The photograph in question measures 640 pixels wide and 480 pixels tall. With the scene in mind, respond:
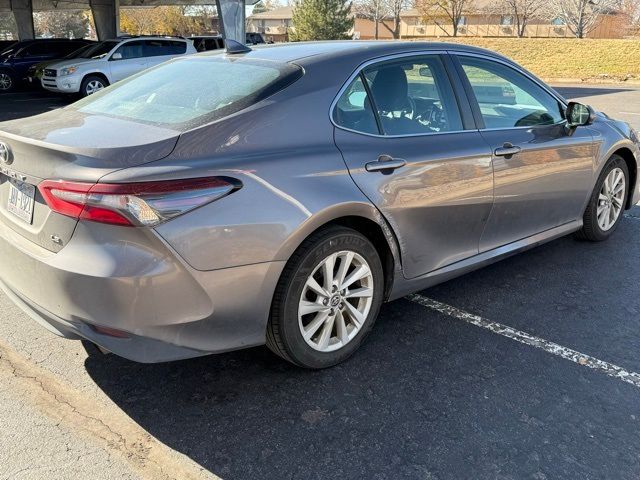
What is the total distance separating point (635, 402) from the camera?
2801 mm

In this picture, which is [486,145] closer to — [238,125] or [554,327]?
[554,327]

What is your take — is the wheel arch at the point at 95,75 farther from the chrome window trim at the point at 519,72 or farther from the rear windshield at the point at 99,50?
the chrome window trim at the point at 519,72

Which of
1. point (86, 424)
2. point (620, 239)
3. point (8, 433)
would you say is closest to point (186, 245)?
point (86, 424)

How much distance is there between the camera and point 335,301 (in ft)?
9.66

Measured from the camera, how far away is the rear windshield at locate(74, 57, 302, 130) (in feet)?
9.00

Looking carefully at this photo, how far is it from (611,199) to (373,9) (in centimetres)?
5527

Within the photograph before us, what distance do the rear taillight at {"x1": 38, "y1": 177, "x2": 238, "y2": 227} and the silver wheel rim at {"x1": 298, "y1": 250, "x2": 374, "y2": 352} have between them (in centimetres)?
74

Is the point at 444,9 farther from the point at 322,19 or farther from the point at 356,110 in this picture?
the point at 356,110

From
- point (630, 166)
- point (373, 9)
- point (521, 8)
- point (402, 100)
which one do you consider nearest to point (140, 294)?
point (402, 100)

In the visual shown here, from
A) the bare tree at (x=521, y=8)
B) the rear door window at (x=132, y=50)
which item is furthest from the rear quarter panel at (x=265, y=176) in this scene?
the bare tree at (x=521, y=8)

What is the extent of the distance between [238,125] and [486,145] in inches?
67.6

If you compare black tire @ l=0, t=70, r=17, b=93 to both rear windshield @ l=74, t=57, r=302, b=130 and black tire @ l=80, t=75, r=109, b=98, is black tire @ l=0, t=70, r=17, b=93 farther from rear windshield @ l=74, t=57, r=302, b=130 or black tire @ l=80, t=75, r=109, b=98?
rear windshield @ l=74, t=57, r=302, b=130

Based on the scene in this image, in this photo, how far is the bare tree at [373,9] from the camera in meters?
53.5

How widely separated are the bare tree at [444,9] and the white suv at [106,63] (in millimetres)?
33820
